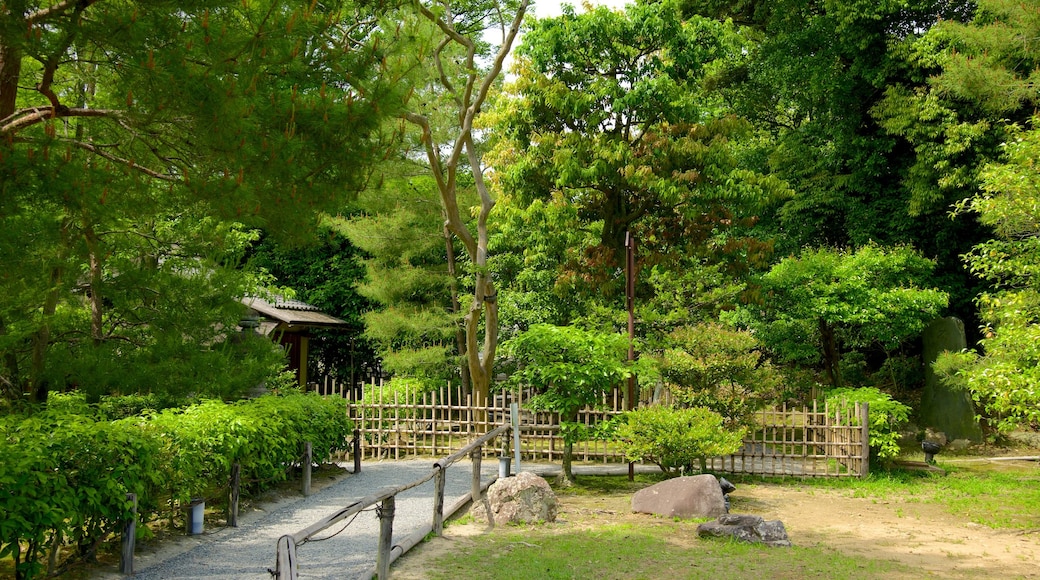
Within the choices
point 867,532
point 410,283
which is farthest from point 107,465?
point 410,283

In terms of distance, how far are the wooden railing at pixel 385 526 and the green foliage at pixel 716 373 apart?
2820 mm

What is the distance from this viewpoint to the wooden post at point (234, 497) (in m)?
7.79

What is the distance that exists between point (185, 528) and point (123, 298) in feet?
7.59

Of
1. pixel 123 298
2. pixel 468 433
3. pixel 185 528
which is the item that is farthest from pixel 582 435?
pixel 123 298

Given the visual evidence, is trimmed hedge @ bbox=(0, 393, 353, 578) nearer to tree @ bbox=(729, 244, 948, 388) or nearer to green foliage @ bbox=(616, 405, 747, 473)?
green foliage @ bbox=(616, 405, 747, 473)

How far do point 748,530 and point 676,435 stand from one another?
2406mm

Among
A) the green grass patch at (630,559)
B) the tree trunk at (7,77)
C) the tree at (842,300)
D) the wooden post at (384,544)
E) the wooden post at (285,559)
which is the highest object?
the tree trunk at (7,77)

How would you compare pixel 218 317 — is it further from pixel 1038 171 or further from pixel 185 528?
pixel 1038 171

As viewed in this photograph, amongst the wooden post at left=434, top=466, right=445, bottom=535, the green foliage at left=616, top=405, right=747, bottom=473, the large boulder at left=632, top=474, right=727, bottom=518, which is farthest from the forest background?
the wooden post at left=434, top=466, right=445, bottom=535

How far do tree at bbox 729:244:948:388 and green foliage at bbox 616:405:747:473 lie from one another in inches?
186

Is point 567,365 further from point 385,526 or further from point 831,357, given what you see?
point 831,357

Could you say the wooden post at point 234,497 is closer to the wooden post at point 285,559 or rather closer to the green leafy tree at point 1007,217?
the wooden post at point 285,559

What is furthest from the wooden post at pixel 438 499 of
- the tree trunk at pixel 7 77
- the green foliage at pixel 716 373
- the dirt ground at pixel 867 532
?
the green foliage at pixel 716 373

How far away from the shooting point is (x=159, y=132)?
19.1 feet
